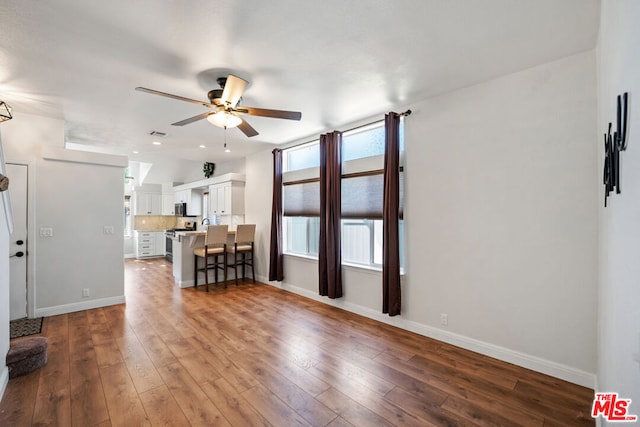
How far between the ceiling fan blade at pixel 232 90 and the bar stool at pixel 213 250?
3119 millimetres

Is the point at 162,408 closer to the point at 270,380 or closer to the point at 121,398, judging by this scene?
the point at 121,398

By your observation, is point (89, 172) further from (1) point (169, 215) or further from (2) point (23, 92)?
(1) point (169, 215)

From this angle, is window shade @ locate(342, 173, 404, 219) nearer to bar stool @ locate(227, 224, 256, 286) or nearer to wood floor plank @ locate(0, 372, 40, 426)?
bar stool @ locate(227, 224, 256, 286)

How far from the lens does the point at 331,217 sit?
4160 millimetres

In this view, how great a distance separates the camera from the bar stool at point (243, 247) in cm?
553

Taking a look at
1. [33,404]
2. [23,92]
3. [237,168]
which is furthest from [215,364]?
[237,168]

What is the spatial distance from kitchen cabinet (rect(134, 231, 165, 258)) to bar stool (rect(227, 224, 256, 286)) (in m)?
4.80

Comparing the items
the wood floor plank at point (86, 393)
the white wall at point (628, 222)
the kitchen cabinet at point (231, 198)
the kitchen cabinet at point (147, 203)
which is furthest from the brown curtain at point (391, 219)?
the kitchen cabinet at point (147, 203)

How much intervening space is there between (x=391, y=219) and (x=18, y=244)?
4808 millimetres

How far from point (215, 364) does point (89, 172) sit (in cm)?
353

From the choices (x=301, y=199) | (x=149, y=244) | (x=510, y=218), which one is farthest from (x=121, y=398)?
(x=149, y=244)

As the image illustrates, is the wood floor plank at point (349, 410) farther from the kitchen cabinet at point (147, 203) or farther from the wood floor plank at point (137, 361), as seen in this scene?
the kitchen cabinet at point (147, 203)

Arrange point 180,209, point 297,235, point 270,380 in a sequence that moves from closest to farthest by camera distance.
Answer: point 270,380
point 297,235
point 180,209

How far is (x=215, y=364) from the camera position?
2598 mm
